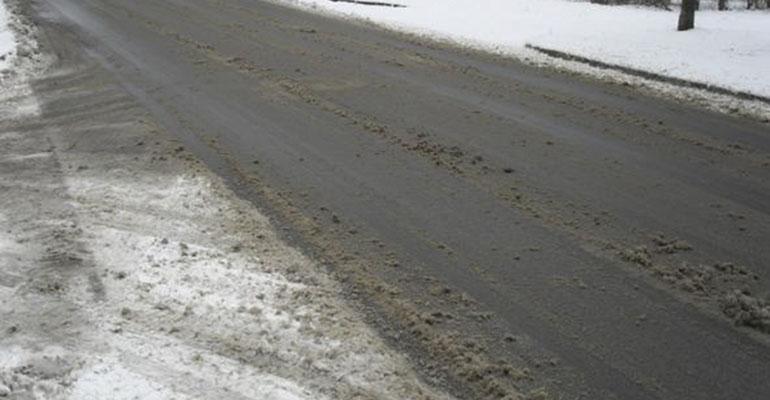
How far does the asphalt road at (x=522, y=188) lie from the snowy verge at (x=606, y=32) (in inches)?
78.6

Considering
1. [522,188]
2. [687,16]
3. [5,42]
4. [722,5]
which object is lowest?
[522,188]

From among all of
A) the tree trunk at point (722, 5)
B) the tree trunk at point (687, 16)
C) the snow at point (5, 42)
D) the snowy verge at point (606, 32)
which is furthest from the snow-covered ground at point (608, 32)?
the snow at point (5, 42)

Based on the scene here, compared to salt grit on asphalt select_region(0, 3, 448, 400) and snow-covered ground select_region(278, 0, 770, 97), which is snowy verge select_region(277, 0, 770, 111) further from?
salt grit on asphalt select_region(0, 3, 448, 400)

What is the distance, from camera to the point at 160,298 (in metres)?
4.80

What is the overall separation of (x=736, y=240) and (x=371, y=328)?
3334 mm

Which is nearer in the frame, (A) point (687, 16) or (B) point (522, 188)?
(B) point (522, 188)

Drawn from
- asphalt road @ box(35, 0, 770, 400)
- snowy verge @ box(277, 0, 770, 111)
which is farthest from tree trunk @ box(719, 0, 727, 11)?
asphalt road @ box(35, 0, 770, 400)

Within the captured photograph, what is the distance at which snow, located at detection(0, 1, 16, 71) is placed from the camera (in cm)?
1162

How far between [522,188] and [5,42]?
11284 mm

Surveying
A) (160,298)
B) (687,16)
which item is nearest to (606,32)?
(687,16)

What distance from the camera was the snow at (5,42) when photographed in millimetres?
11617

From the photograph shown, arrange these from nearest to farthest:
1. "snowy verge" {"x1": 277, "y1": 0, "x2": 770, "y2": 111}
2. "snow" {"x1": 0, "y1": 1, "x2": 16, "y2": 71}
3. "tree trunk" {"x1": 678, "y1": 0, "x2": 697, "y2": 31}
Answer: "snow" {"x1": 0, "y1": 1, "x2": 16, "y2": 71}
"snowy verge" {"x1": 277, "y1": 0, "x2": 770, "y2": 111}
"tree trunk" {"x1": 678, "y1": 0, "x2": 697, "y2": 31}

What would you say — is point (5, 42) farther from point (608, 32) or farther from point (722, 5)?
point (722, 5)

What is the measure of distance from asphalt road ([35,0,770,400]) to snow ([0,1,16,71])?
143cm
